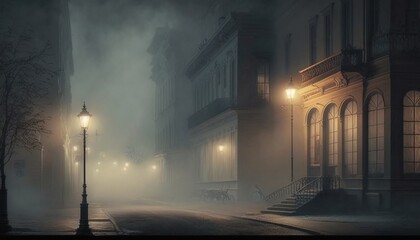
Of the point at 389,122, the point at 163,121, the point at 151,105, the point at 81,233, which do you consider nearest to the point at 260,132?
the point at 389,122

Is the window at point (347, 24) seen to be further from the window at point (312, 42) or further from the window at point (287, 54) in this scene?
the window at point (287, 54)

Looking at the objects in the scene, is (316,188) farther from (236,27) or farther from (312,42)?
(236,27)

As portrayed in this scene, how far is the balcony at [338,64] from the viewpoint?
2675cm

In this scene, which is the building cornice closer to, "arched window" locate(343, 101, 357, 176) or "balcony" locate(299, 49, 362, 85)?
"balcony" locate(299, 49, 362, 85)

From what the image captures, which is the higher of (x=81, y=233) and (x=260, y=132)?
(x=260, y=132)

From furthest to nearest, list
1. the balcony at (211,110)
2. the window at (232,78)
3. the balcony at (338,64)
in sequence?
the balcony at (211,110), the window at (232,78), the balcony at (338,64)

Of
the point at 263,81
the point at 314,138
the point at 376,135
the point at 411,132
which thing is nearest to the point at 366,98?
the point at 376,135

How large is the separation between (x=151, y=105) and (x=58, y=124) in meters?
70.8

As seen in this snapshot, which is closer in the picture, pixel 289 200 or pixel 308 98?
pixel 289 200

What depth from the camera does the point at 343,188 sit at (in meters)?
28.3

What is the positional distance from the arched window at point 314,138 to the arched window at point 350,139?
2.92 metres

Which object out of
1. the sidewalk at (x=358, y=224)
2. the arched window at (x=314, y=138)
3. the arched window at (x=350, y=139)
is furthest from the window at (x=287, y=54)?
the sidewalk at (x=358, y=224)

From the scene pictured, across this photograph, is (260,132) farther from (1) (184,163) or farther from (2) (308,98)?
(1) (184,163)

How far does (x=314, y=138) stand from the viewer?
107 feet
